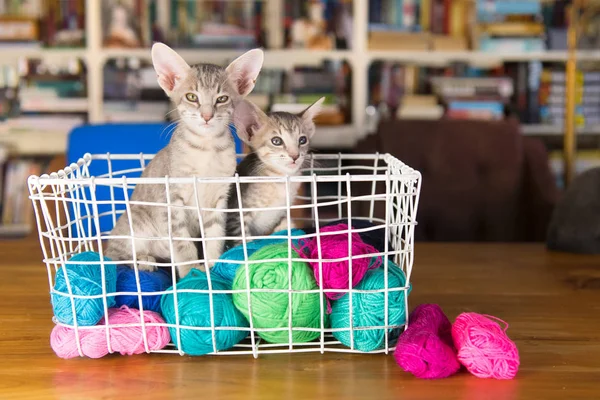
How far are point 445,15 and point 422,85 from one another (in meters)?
0.35

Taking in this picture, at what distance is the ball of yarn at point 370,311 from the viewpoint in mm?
845

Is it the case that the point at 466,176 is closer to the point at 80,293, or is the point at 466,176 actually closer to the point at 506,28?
the point at 506,28

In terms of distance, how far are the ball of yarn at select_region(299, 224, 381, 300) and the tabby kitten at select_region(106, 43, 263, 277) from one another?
0.23 meters

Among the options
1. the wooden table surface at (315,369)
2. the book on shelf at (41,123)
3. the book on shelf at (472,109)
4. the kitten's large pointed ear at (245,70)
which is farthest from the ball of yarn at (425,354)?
the book on shelf at (41,123)

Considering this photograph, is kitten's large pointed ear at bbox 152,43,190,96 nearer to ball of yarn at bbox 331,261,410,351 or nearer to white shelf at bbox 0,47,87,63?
ball of yarn at bbox 331,261,410,351

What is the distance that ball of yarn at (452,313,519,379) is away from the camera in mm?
805

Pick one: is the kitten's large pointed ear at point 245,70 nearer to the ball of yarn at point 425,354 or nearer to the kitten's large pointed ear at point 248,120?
the kitten's large pointed ear at point 248,120

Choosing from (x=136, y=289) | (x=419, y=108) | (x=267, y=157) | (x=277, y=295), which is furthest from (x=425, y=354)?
(x=419, y=108)

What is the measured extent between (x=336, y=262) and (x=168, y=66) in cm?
42

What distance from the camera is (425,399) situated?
0.75 m

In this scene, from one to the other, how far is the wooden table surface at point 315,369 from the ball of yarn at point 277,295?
45 mm

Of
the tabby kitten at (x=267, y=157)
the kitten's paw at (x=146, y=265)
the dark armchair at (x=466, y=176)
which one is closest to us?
the kitten's paw at (x=146, y=265)

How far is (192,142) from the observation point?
42.3 inches

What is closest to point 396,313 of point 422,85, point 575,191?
point 575,191
